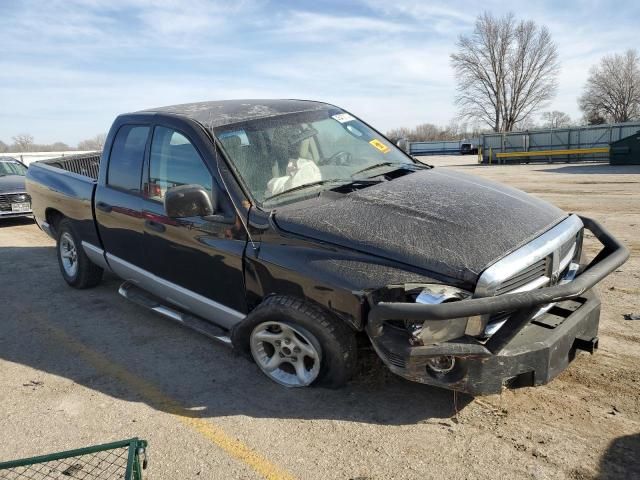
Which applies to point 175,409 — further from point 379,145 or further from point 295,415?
point 379,145

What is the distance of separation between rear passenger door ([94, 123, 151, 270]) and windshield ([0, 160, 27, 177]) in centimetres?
886

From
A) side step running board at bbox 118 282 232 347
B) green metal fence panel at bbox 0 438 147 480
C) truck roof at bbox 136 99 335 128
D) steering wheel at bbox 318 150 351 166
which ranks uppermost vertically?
truck roof at bbox 136 99 335 128

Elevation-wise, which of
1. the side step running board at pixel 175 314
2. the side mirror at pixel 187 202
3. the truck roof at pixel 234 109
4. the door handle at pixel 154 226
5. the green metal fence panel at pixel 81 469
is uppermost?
the truck roof at pixel 234 109

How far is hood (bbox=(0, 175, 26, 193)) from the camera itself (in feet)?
35.9

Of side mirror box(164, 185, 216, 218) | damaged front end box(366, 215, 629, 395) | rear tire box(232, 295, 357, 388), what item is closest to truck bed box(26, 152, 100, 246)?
side mirror box(164, 185, 216, 218)

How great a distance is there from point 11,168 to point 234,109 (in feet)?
34.3

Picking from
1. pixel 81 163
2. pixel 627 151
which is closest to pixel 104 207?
pixel 81 163

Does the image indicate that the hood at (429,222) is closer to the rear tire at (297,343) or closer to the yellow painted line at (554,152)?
the rear tire at (297,343)

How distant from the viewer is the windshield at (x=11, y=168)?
481 inches

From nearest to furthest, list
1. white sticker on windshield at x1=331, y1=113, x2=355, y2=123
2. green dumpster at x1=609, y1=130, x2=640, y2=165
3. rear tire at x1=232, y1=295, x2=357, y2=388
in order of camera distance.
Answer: rear tire at x1=232, y1=295, x2=357, y2=388, white sticker on windshield at x1=331, y1=113, x2=355, y2=123, green dumpster at x1=609, y1=130, x2=640, y2=165

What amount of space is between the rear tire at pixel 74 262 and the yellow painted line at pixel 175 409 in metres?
1.07

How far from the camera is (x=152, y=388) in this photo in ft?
12.1

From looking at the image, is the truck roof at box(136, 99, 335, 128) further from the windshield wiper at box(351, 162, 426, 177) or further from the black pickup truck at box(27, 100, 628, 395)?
the windshield wiper at box(351, 162, 426, 177)

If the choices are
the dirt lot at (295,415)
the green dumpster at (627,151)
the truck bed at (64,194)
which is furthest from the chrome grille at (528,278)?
the green dumpster at (627,151)
